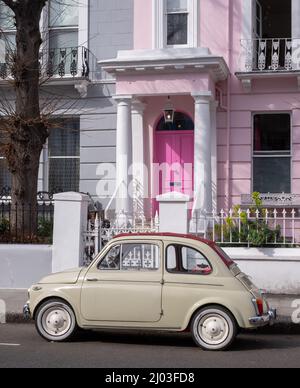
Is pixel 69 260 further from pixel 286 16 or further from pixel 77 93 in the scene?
pixel 286 16

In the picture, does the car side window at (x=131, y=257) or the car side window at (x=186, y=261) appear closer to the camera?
the car side window at (x=186, y=261)

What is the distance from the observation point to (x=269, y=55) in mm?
17484

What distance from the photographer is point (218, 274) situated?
925 cm

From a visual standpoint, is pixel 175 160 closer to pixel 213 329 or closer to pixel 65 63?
pixel 65 63

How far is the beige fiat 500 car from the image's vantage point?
9016mm

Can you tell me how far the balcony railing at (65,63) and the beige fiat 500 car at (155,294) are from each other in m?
9.08

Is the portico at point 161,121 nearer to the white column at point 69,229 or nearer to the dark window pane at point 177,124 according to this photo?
the dark window pane at point 177,124

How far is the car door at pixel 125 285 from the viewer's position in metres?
9.17

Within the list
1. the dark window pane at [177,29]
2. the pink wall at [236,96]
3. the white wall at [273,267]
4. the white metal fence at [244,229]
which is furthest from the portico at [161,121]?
the white wall at [273,267]

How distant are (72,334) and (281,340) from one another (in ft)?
9.88

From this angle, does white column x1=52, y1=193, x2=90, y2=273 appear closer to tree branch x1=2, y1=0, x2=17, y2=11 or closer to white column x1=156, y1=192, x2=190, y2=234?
white column x1=156, y1=192, x2=190, y2=234

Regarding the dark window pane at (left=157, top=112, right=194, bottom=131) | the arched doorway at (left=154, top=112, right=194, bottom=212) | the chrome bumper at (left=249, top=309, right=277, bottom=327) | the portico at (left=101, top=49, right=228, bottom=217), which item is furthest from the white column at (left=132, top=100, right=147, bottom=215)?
the chrome bumper at (left=249, top=309, right=277, bottom=327)

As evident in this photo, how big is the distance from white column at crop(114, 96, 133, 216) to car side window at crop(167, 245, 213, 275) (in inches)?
276

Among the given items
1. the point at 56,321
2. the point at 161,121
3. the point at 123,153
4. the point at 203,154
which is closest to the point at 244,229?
the point at 203,154
